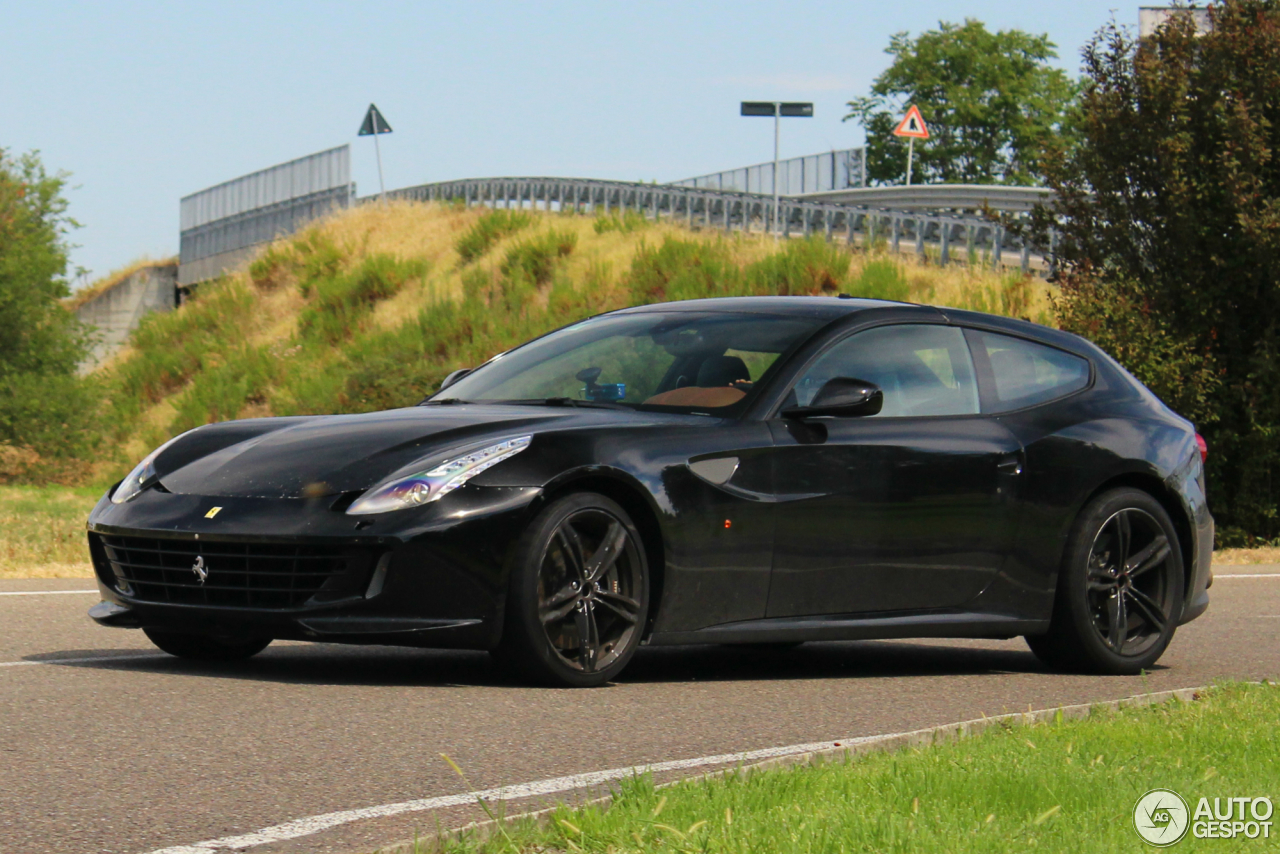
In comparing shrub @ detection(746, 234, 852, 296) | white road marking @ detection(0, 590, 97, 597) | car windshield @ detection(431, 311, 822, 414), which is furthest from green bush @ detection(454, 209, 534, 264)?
car windshield @ detection(431, 311, 822, 414)

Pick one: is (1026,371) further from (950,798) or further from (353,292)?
(353,292)

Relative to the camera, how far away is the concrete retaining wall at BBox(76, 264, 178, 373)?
6062 cm

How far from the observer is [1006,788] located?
478cm

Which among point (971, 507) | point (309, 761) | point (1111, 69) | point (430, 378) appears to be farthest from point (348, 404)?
point (309, 761)

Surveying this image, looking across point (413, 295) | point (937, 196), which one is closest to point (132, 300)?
point (413, 295)

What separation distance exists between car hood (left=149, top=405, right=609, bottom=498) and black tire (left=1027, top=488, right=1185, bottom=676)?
7.60ft

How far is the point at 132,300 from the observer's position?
61312mm

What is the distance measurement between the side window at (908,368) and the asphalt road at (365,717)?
119cm

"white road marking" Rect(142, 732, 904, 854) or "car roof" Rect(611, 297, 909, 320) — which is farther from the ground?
"car roof" Rect(611, 297, 909, 320)

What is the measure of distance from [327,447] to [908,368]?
2.65m

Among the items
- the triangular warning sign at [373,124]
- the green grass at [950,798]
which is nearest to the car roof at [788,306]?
the green grass at [950,798]

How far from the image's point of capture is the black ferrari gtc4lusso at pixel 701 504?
6473 millimetres

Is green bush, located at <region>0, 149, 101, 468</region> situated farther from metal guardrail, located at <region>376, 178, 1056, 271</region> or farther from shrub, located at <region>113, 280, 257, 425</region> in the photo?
metal guardrail, located at <region>376, 178, 1056, 271</region>

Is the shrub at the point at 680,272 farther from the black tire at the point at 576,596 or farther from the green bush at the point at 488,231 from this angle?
the black tire at the point at 576,596
